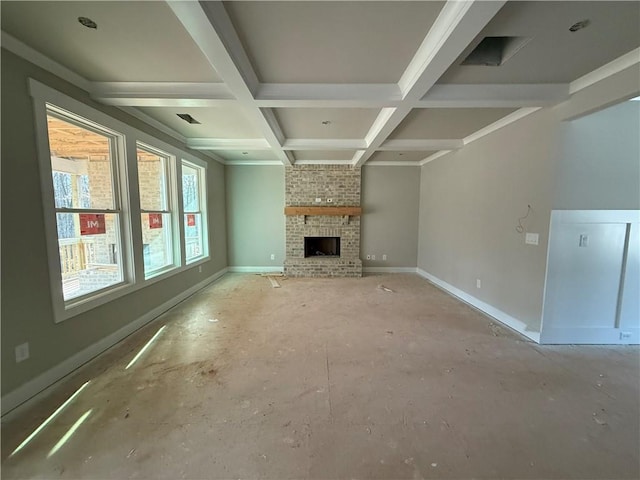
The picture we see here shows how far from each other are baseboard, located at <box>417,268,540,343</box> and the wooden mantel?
2.28m

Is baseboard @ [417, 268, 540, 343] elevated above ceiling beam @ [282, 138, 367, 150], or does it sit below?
below

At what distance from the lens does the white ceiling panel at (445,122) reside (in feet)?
9.89

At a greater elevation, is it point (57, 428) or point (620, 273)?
point (620, 273)

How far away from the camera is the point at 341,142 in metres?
4.25

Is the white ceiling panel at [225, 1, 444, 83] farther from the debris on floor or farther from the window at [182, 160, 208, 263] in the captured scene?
the window at [182, 160, 208, 263]

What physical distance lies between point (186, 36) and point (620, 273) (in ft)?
15.2

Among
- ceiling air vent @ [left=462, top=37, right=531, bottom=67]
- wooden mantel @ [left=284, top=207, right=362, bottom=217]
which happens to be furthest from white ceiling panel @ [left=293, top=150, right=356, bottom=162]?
ceiling air vent @ [left=462, top=37, right=531, bottom=67]

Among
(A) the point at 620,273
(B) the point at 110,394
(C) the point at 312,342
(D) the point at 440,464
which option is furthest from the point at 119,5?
(A) the point at 620,273

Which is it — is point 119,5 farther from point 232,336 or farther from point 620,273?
point 620,273

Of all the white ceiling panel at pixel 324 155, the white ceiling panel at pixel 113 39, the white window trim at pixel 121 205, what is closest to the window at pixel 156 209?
the white window trim at pixel 121 205

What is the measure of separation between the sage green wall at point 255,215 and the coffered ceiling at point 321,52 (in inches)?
110

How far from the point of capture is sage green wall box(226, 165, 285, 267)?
238 inches

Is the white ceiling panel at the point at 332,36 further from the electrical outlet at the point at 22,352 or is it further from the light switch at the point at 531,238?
the electrical outlet at the point at 22,352

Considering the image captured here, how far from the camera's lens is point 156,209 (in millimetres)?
3787
